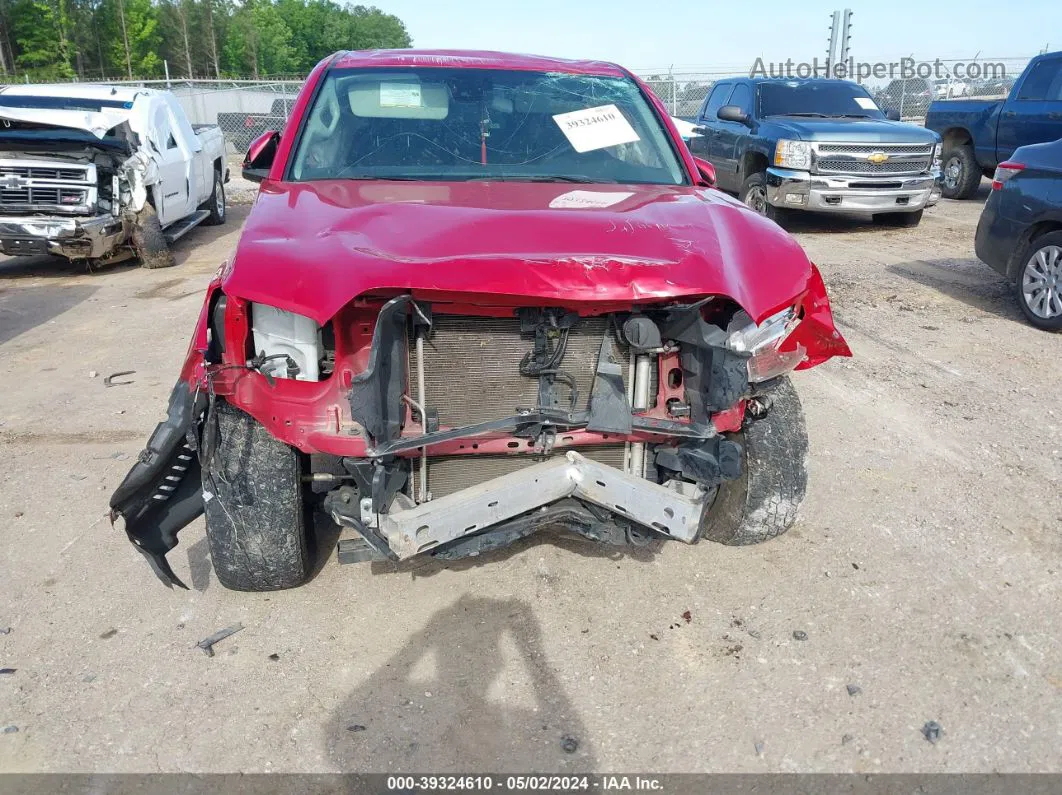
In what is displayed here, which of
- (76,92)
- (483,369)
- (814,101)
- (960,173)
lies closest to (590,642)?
(483,369)

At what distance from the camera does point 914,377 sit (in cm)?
561

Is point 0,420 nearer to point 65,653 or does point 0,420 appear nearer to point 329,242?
point 65,653

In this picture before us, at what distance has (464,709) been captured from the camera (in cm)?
265

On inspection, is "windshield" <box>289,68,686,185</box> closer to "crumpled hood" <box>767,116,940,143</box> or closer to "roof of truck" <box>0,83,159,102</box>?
"roof of truck" <box>0,83,159,102</box>

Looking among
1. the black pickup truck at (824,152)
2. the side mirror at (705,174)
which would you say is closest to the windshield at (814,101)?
the black pickup truck at (824,152)

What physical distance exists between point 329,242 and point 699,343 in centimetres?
122

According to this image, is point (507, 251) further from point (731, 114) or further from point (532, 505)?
point (731, 114)

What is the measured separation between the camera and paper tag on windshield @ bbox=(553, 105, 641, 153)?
3.91 metres

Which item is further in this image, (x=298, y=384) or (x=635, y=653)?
(x=635, y=653)

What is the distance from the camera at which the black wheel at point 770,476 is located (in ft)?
10.7

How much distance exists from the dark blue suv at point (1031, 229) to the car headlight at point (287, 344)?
6.03 metres

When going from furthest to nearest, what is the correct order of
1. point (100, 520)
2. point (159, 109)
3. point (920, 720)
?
point (159, 109) → point (100, 520) → point (920, 720)

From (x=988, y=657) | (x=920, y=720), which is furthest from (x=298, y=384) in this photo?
(x=988, y=657)

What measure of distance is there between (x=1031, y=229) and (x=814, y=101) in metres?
5.26
